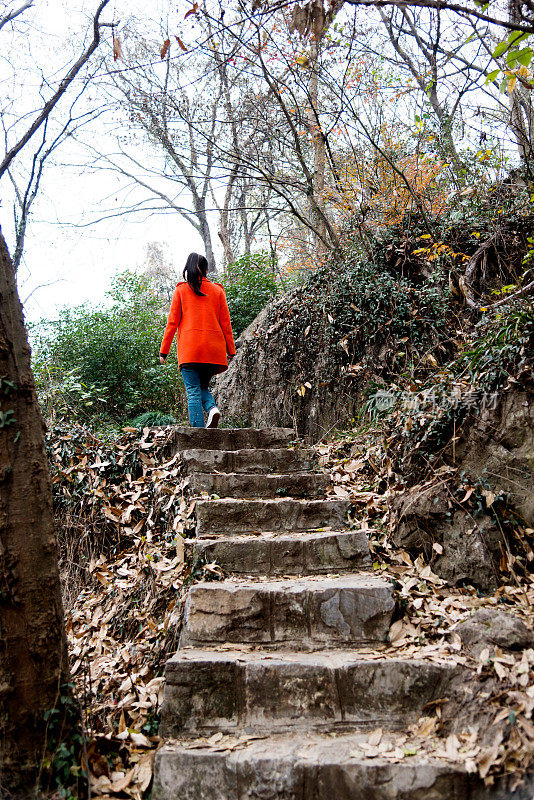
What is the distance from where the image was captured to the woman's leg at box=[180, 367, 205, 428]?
545 cm

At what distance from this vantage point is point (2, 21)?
245 inches

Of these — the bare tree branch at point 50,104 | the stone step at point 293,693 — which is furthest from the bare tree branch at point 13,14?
the stone step at point 293,693

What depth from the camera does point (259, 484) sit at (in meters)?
4.29

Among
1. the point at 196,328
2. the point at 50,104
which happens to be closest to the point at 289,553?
the point at 196,328

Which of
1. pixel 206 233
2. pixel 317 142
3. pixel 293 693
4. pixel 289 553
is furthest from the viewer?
pixel 206 233

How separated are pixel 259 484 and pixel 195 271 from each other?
2.48 meters

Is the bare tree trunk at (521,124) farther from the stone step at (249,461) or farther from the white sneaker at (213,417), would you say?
the white sneaker at (213,417)

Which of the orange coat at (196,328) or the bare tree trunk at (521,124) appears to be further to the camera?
the orange coat at (196,328)

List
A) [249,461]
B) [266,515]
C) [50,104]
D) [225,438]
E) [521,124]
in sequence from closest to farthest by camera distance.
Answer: [266,515] → [249,461] → [225,438] → [521,124] → [50,104]

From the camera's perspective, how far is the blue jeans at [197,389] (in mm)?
5449

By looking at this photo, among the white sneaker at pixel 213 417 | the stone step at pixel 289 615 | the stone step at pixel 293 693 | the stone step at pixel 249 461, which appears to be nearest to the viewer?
the stone step at pixel 293 693

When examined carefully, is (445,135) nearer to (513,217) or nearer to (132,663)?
(513,217)

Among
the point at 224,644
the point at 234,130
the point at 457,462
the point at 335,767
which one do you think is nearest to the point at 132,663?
the point at 224,644

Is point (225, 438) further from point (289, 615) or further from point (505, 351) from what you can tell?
point (505, 351)
